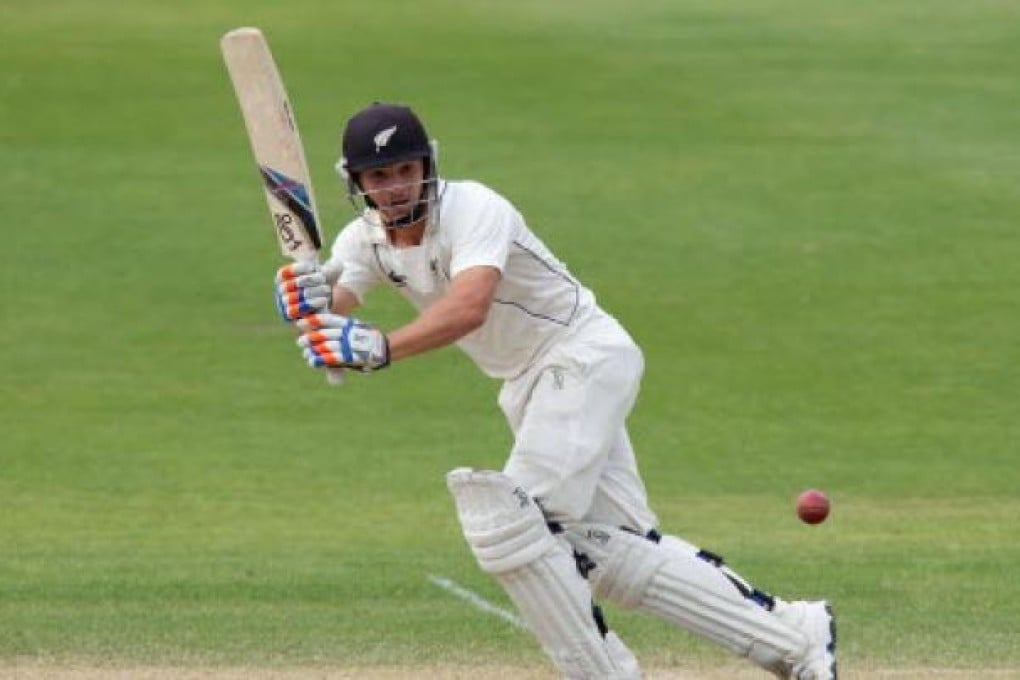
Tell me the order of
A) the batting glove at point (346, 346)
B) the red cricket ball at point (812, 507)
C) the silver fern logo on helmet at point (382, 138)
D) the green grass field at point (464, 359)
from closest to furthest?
the batting glove at point (346, 346) → the silver fern logo on helmet at point (382, 138) → the red cricket ball at point (812, 507) → the green grass field at point (464, 359)

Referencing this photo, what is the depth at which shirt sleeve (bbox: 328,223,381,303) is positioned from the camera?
23.1 ft

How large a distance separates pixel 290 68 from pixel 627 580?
18.4m

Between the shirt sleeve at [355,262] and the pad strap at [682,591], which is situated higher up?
the shirt sleeve at [355,262]

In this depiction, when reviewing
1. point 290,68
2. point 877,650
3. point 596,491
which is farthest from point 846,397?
point 290,68

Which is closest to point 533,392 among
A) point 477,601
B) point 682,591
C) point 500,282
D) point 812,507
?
point 500,282

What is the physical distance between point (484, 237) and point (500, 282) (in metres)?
0.30

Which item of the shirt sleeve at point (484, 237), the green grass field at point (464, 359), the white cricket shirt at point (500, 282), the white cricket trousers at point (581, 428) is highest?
the shirt sleeve at point (484, 237)

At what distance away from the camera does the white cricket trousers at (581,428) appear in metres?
6.82

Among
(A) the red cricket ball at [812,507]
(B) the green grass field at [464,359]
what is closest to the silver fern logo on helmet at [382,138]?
(B) the green grass field at [464,359]

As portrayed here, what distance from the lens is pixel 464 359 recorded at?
16219 mm

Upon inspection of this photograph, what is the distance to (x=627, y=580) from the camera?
22.7 ft

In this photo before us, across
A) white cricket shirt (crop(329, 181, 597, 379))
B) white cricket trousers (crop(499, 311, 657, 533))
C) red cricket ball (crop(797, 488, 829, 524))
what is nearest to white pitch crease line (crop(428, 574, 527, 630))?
red cricket ball (crop(797, 488, 829, 524))

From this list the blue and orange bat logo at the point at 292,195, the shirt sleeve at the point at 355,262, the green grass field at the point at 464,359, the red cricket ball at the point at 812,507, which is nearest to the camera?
the blue and orange bat logo at the point at 292,195

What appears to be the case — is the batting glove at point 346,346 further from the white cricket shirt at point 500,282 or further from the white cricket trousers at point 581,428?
the white cricket trousers at point 581,428
